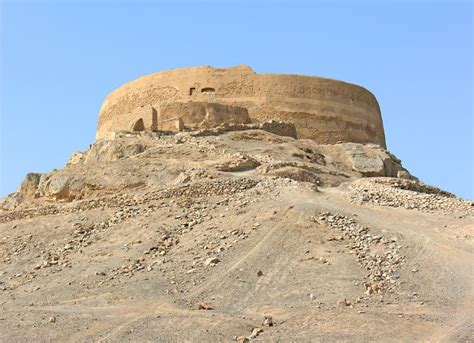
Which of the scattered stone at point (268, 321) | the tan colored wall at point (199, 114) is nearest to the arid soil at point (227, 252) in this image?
the scattered stone at point (268, 321)

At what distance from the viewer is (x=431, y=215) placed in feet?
45.7

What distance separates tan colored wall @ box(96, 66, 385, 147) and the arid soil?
3.87m

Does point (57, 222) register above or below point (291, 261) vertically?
above

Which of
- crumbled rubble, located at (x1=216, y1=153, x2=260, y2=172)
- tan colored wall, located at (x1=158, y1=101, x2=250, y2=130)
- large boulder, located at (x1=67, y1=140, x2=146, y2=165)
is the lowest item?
crumbled rubble, located at (x1=216, y1=153, x2=260, y2=172)

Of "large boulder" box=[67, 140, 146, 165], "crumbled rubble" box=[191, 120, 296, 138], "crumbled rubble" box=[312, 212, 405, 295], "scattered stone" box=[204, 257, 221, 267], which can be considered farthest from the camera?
"crumbled rubble" box=[191, 120, 296, 138]

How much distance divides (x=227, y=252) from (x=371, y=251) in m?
2.13

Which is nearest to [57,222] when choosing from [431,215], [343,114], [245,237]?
[245,237]

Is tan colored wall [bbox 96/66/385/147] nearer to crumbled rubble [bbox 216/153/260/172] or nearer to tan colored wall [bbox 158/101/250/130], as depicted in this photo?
tan colored wall [bbox 158/101/250/130]

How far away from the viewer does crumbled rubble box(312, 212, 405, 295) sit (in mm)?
11227

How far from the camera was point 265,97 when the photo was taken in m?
22.8

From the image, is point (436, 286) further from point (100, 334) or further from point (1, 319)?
point (1, 319)

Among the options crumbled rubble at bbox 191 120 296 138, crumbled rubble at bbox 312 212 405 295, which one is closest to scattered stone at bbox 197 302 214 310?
crumbled rubble at bbox 312 212 405 295

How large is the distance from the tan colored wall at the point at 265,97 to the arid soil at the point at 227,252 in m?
3.87

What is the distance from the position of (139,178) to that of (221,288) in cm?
583
